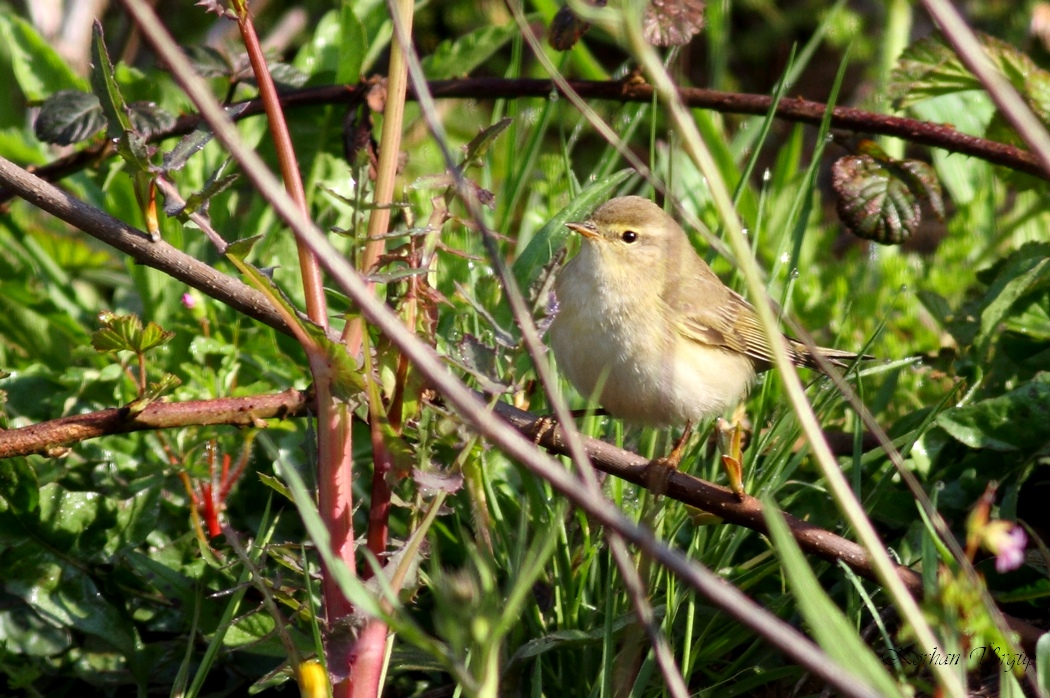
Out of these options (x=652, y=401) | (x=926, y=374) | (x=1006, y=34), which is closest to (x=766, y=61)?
(x=1006, y=34)

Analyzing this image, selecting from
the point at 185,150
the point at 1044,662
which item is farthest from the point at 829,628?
the point at 185,150

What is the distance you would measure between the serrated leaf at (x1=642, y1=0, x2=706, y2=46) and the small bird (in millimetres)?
577

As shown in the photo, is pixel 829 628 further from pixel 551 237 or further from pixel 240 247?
pixel 551 237

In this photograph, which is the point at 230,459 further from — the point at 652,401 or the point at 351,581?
the point at 351,581

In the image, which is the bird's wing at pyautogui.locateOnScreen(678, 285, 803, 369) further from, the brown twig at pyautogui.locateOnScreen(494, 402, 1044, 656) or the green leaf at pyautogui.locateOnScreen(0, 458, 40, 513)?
the green leaf at pyautogui.locateOnScreen(0, 458, 40, 513)

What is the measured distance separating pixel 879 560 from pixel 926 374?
2.04 meters

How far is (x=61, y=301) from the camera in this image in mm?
3400

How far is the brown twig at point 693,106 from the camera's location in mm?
2701

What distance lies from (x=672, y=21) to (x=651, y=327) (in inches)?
31.5

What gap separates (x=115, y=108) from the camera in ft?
6.37

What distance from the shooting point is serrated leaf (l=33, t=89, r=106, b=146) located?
251 cm

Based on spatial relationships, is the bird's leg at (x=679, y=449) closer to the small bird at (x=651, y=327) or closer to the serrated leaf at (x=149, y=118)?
the small bird at (x=651, y=327)

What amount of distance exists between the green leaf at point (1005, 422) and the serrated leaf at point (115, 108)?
5.94 ft

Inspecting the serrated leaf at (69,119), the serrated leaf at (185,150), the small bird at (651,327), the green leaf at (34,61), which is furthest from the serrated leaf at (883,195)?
the green leaf at (34,61)
